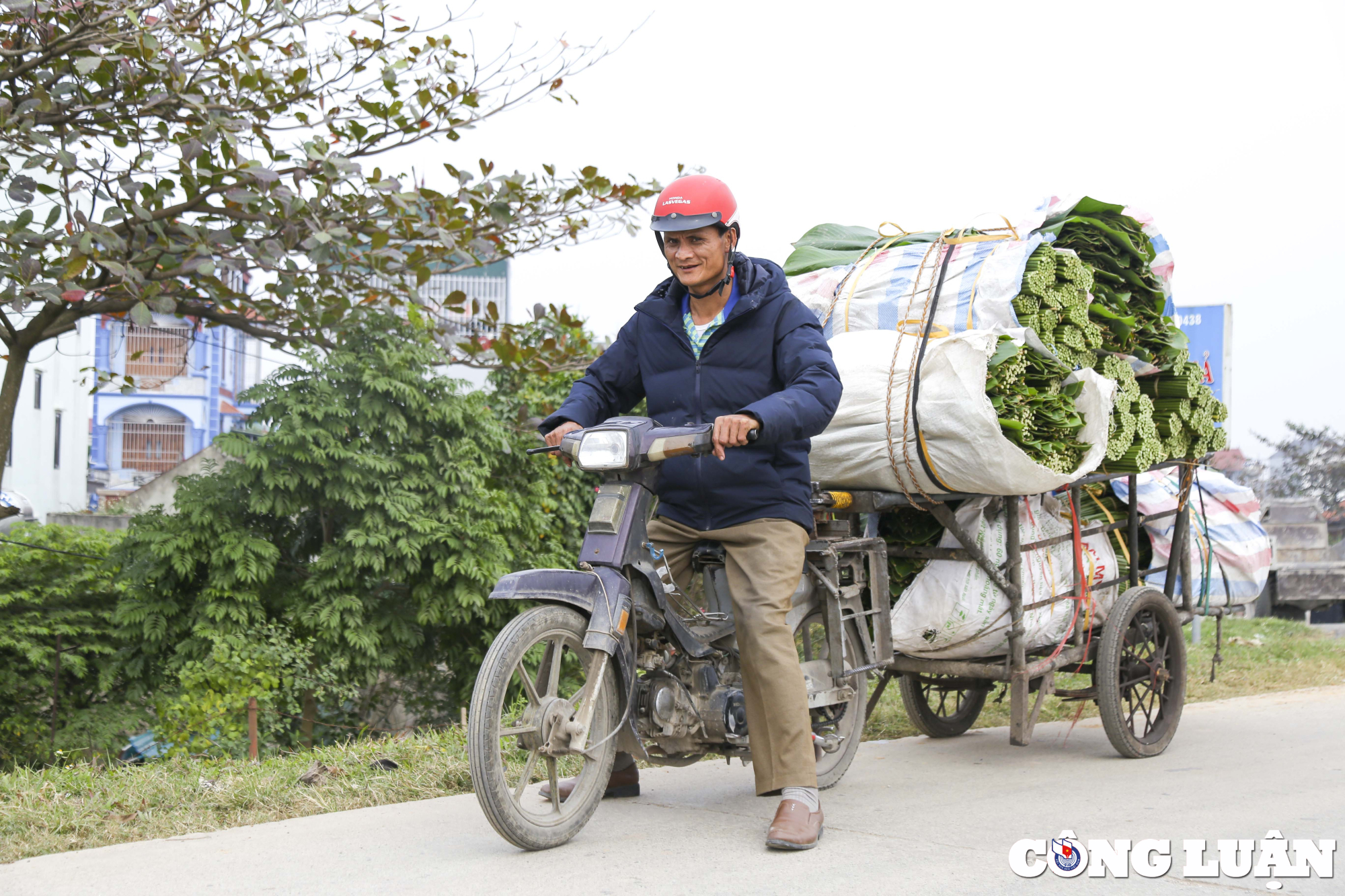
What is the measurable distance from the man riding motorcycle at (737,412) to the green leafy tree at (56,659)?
13.8 ft

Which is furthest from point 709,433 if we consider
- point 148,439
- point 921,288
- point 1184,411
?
point 148,439

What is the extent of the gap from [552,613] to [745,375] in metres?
0.98

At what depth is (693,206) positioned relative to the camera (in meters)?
3.62

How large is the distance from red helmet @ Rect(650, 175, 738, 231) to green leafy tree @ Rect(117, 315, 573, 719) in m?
3.48

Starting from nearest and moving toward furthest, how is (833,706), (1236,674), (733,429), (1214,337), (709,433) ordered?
(733,429) → (709,433) → (833,706) → (1236,674) → (1214,337)

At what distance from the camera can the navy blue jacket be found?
12.2ft

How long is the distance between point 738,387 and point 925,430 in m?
1.04

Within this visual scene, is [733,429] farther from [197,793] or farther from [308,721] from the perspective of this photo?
[308,721]

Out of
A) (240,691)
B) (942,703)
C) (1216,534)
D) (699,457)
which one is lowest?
(240,691)

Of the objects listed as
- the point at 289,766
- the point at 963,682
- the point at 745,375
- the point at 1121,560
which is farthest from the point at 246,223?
the point at 1121,560

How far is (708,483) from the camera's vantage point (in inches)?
147

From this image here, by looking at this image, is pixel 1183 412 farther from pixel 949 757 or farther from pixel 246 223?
pixel 246 223

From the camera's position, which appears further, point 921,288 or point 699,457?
point 921,288

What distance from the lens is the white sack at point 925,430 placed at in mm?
4359
